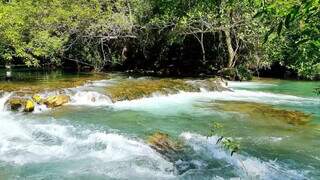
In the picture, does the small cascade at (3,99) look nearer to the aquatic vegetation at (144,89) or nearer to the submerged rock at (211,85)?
the aquatic vegetation at (144,89)

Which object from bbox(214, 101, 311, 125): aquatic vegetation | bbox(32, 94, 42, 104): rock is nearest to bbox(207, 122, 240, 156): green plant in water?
bbox(214, 101, 311, 125): aquatic vegetation

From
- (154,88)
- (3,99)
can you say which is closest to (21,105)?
(3,99)

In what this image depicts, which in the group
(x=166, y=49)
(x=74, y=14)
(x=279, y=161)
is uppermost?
(x=74, y=14)

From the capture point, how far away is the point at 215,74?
2634 centimetres

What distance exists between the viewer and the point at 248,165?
27.2ft

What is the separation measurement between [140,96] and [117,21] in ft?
30.7

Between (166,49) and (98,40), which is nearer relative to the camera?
(98,40)

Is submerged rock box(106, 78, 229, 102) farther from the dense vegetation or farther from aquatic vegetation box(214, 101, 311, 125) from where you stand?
the dense vegetation

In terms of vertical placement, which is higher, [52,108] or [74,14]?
[74,14]

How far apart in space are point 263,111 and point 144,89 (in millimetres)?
5215

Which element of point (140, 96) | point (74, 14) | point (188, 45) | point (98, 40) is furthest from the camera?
point (188, 45)

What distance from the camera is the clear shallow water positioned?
795cm

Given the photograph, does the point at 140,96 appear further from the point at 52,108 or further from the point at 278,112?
the point at 278,112

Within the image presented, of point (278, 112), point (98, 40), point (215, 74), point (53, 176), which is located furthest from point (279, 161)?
point (98, 40)
